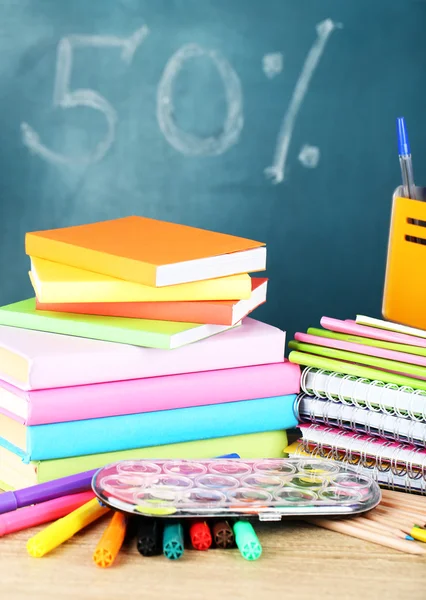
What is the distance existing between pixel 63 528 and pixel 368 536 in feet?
0.83

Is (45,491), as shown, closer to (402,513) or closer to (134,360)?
(134,360)

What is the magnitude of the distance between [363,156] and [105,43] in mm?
625

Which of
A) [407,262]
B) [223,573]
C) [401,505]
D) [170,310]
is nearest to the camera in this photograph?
[223,573]

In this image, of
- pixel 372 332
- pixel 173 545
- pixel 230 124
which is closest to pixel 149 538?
pixel 173 545

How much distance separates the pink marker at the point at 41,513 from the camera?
Answer: 2.42ft

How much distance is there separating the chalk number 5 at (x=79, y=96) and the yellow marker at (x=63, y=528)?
1.34m

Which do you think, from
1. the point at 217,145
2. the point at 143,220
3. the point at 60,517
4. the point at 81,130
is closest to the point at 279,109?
the point at 217,145

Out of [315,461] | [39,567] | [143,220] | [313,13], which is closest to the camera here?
[39,567]

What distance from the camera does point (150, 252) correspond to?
0.90 m

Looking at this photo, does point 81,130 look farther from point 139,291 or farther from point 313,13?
point 139,291

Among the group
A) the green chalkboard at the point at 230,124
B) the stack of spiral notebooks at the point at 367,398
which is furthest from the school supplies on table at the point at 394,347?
the green chalkboard at the point at 230,124

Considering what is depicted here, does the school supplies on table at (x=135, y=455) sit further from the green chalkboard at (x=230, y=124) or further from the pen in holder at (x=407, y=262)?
the green chalkboard at (x=230, y=124)

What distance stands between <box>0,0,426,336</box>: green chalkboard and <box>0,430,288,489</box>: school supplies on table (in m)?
1.12

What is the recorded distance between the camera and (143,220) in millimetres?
1085
